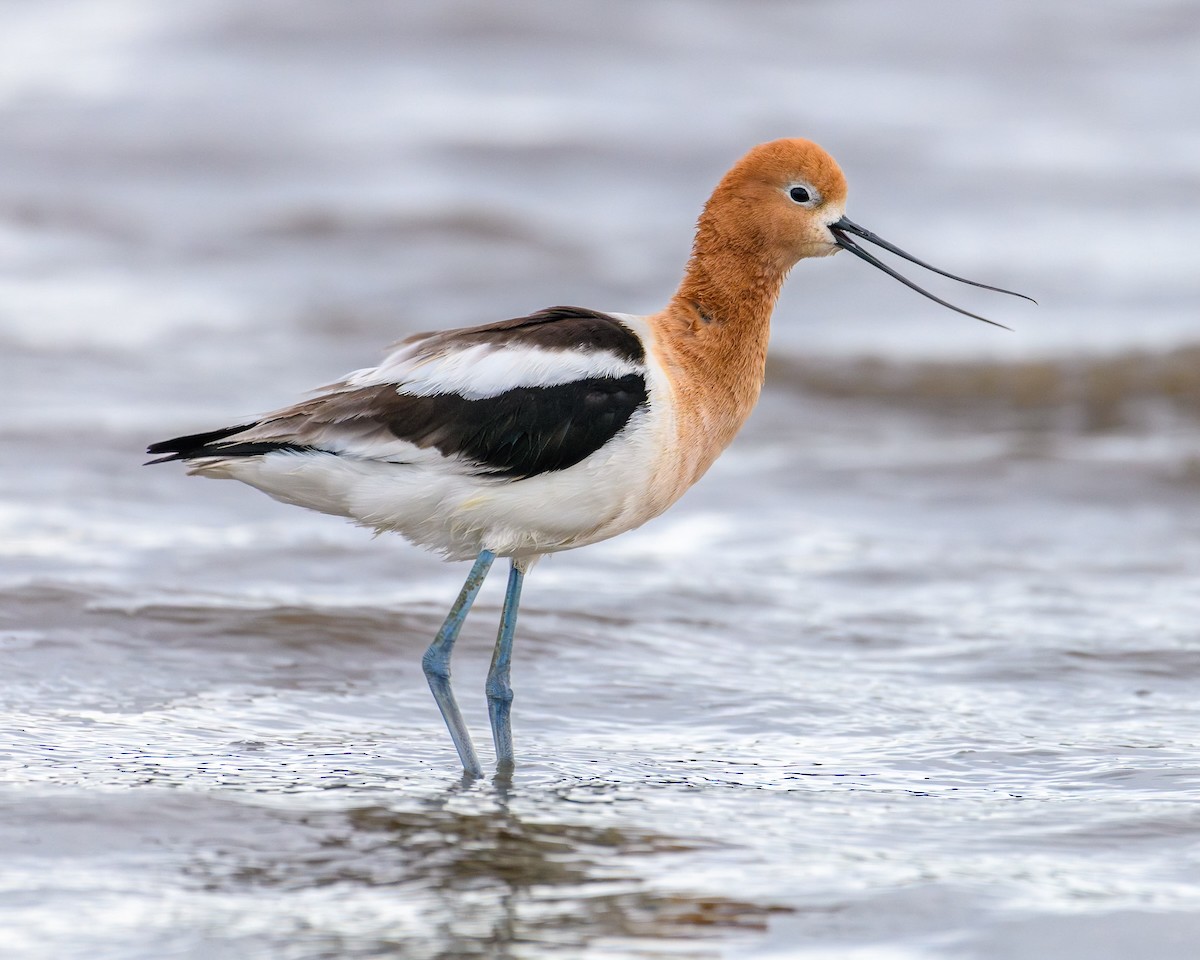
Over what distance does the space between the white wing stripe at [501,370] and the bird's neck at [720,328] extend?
0.35 metres

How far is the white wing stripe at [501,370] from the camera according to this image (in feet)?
18.4

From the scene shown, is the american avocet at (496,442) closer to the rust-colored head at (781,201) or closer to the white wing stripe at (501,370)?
the white wing stripe at (501,370)

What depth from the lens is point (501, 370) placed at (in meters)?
5.62

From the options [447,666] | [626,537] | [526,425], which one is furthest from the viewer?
[626,537]

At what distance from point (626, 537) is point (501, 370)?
3.89 metres

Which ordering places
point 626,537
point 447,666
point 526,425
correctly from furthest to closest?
point 626,537
point 447,666
point 526,425

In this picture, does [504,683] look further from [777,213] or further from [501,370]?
[777,213]

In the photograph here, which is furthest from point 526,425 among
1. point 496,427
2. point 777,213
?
point 777,213

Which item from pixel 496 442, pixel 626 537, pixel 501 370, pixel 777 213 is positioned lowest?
pixel 626 537

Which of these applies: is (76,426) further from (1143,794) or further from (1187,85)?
(1187,85)

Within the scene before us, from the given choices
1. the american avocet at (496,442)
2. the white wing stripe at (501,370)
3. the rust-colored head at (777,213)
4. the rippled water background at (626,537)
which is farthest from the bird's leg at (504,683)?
the rust-colored head at (777,213)

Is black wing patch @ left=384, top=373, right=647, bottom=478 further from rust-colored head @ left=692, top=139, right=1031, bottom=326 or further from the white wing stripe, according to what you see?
rust-colored head @ left=692, top=139, right=1031, bottom=326

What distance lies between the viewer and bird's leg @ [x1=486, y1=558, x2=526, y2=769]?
5867mm

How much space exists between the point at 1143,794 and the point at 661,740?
1654 millimetres
